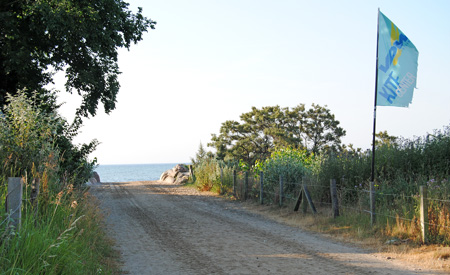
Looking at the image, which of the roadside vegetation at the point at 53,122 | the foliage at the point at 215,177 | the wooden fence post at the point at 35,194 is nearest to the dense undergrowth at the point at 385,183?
the foliage at the point at 215,177

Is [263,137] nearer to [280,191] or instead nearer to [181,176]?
[181,176]

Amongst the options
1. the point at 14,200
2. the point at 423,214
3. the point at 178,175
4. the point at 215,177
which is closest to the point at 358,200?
the point at 423,214

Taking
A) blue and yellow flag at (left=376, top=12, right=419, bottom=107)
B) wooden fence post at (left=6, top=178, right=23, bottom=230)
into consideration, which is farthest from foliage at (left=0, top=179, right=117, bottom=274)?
blue and yellow flag at (left=376, top=12, right=419, bottom=107)

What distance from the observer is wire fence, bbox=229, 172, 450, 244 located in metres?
9.40

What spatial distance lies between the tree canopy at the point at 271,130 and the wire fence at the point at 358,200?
14613 mm

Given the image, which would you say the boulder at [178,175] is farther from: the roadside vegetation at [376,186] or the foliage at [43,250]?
the foliage at [43,250]

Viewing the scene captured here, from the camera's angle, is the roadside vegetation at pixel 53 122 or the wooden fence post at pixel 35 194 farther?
the wooden fence post at pixel 35 194

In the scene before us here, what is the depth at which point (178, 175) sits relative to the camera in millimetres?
33719

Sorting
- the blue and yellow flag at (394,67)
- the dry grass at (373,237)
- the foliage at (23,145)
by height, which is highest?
the blue and yellow flag at (394,67)

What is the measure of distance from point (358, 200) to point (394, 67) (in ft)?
14.0

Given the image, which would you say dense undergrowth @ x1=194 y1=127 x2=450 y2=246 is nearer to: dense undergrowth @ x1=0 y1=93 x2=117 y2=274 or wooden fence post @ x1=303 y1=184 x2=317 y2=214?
wooden fence post @ x1=303 y1=184 x2=317 y2=214

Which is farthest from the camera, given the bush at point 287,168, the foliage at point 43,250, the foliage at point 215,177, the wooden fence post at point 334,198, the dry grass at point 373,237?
the foliage at point 215,177

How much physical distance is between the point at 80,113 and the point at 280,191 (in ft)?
27.6

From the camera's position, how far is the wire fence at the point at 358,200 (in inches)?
370
